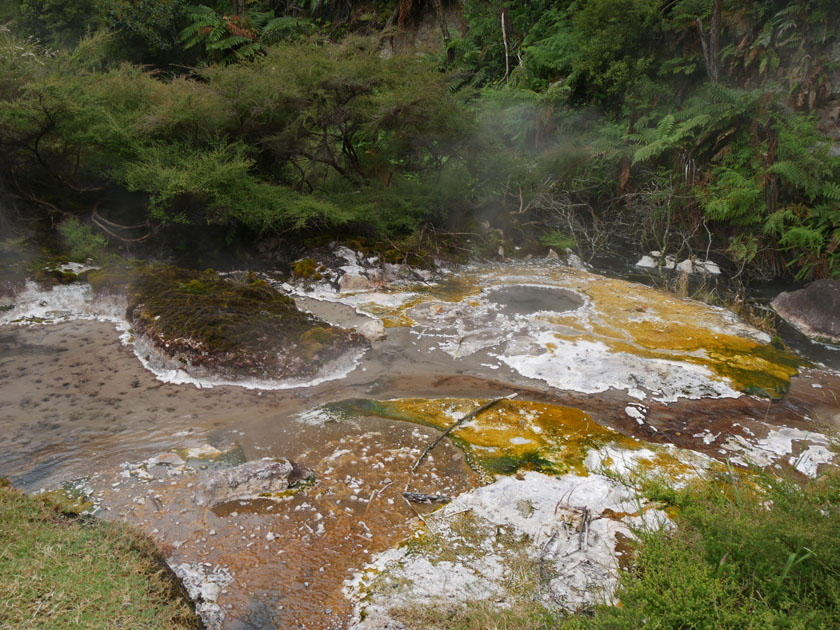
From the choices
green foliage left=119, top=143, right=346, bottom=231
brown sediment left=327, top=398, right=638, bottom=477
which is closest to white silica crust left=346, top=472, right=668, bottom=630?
brown sediment left=327, top=398, right=638, bottom=477

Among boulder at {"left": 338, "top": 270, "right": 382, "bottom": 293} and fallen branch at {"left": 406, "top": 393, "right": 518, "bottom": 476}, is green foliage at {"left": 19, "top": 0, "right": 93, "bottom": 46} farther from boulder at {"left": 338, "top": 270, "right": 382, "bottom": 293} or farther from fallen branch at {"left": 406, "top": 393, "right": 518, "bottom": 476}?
fallen branch at {"left": 406, "top": 393, "right": 518, "bottom": 476}

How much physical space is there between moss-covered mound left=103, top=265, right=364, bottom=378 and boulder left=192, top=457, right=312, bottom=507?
201 cm

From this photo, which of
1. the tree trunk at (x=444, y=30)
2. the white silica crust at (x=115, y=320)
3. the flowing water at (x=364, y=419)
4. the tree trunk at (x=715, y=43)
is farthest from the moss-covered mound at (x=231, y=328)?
the tree trunk at (x=444, y=30)

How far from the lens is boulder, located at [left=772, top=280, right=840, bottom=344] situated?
838 centimetres

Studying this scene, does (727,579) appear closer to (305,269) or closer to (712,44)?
(305,269)

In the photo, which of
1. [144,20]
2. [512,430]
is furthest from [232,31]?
[512,430]

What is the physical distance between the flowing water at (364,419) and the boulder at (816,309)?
52.7 inches

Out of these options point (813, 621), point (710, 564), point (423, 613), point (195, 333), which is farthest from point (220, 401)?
point (813, 621)

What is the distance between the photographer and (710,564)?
291cm

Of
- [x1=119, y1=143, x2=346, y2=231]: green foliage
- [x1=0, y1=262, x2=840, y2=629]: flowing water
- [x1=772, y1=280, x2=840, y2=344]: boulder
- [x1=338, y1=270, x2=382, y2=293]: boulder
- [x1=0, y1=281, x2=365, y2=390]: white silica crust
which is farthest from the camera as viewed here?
[x1=338, y1=270, x2=382, y2=293]: boulder

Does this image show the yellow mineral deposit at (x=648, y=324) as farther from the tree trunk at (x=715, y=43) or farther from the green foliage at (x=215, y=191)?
the tree trunk at (x=715, y=43)

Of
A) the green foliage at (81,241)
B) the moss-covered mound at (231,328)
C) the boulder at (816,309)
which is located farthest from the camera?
the green foliage at (81,241)

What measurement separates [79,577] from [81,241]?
8047 millimetres

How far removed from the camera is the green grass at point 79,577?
2742mm
